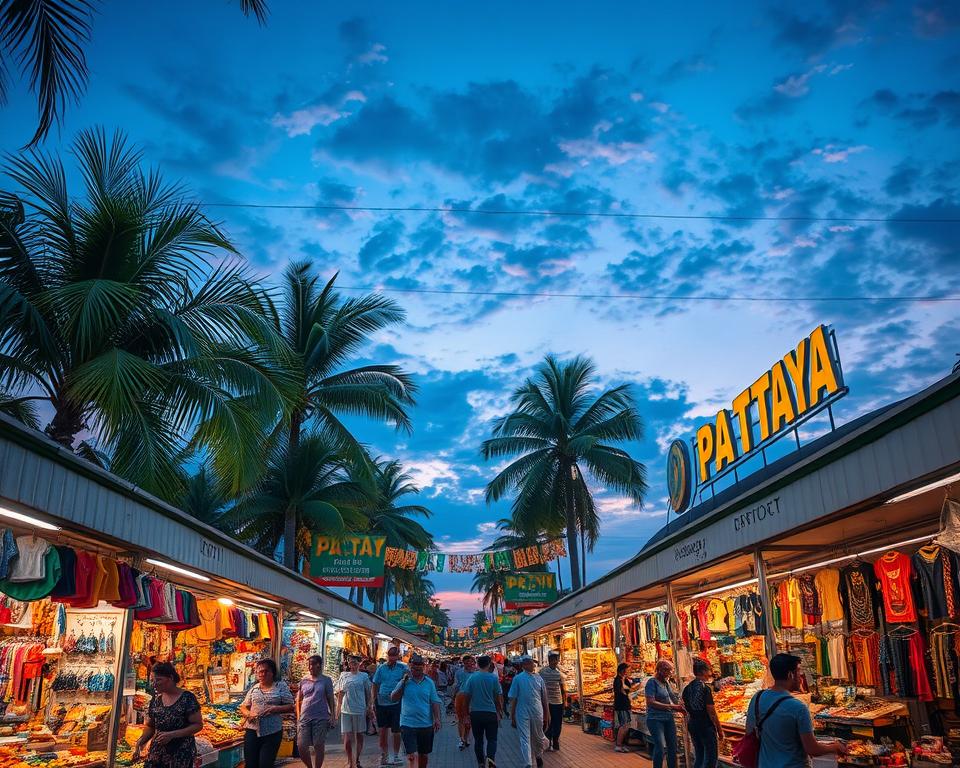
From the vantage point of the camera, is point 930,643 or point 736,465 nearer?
point 930,643

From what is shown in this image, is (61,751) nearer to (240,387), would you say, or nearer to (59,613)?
(59,613)

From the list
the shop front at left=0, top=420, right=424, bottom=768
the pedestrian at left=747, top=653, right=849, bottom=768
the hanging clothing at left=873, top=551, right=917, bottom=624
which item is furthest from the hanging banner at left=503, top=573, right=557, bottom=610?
the pedestrian at left=747, top=653, right=849, bottom=768

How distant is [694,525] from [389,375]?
19.1 meters

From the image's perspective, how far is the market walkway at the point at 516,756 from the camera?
43.9 ft

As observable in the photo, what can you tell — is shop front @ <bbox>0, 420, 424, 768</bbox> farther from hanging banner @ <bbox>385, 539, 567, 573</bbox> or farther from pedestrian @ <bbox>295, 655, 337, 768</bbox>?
hanging banner @ <bbox>385, 539, 567, 573</bbox>

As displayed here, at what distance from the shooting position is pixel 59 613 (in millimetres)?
9609

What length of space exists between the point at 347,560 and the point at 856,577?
20341 mm

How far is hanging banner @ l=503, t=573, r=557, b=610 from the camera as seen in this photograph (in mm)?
32516

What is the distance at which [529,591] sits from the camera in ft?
108

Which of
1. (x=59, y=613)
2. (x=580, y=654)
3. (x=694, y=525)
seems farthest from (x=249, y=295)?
(x=580, y=654)

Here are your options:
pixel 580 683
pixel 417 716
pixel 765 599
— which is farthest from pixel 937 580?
pixel 580 683

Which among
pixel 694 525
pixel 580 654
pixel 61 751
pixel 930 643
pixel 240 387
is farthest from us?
pixel 580 654

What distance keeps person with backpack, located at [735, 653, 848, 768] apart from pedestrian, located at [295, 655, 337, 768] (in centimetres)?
689

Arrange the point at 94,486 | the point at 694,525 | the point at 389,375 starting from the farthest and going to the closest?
the point at 389,375, the point at 694,525, the point at 94,486
